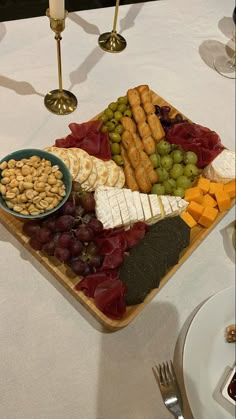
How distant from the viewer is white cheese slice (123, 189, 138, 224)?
3.41 feet

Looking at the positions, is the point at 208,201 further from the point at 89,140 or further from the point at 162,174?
the point at 89,140

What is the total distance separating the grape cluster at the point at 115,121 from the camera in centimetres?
118

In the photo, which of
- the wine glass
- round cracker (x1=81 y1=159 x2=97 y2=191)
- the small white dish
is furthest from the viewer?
the wine glass

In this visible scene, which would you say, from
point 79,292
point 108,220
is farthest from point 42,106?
point 79,292

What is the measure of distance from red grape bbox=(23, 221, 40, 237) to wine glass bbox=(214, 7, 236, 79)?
0.94 m

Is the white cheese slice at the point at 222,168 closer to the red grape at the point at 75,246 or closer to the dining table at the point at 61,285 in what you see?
the dining table at the point at 61,285

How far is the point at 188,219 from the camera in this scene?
1107 millimetres

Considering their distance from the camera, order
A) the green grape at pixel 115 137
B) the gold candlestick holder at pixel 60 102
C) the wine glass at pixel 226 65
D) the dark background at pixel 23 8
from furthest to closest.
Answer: the wine glass at pixel 226 65
the dark background at pixel 23 8
the gold candlestick holder at pixel 60 102
the green grape at pixel 115 137

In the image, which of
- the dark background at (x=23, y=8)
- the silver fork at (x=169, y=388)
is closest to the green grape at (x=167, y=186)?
the silver fork at (x=169, y=388)

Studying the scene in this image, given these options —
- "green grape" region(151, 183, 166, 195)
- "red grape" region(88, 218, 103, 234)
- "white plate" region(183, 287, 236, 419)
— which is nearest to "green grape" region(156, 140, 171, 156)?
"green grape" region(151, 183, 166, 195)

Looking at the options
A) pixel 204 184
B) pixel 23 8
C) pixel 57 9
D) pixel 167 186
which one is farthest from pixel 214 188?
pixel 23 8

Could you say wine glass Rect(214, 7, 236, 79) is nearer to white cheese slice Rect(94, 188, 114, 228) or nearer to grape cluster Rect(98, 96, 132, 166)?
grape cluster Rect(98, 96, 132, 166)

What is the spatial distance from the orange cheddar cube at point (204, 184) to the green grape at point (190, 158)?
5 centimetres

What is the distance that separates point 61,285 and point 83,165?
1.00ft
